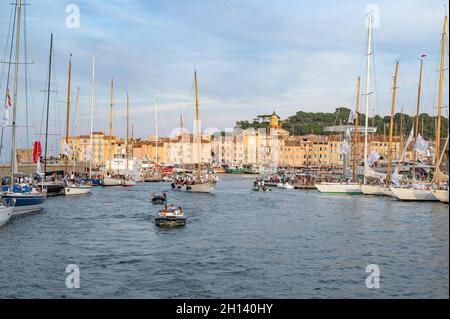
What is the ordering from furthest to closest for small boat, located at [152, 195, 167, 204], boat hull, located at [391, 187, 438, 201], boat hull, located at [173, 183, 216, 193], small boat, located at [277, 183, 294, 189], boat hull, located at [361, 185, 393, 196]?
small boat, located at [277, 183, 294, 189] < boat hull, located at [173, 183, 216, 193] < boat hull, located at [361, 185, 393, 196] < small boat, located at [152, 195, 167, 204] < boat hull, located at [391, 187, 438, 201]

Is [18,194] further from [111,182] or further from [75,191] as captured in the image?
[111,182]

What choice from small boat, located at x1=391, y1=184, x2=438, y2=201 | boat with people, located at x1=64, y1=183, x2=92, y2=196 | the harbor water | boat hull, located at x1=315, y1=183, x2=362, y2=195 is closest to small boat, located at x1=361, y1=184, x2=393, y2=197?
boat hull, located at x1=315, y1=183, x2=362, y2=195

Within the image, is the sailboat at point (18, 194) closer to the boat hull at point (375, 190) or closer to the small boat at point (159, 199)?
the small boat at point (159, 199)

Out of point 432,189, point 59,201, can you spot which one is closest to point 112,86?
point 59,201

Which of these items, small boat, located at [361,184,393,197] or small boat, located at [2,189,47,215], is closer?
small boat, located at [2,189,47,215]

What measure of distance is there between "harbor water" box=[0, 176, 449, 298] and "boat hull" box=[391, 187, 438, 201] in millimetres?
3993

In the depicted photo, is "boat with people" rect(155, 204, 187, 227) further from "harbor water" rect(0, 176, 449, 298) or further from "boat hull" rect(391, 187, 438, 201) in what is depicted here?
"boat hull" rect(391, 187, 438, 201)

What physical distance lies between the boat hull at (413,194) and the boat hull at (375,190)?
8.02 meters

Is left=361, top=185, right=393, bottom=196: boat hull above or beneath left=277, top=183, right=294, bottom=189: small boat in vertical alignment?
above

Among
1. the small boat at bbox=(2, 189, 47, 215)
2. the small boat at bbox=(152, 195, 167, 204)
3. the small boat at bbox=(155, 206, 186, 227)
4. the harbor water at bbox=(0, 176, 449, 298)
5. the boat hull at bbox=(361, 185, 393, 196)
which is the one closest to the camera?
the harbor water at bbox=(0, 176, 449, 298)

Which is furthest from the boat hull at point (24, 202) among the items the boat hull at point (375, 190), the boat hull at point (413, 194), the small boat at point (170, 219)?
the boat hull at point (375, 190)

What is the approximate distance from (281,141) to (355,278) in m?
166

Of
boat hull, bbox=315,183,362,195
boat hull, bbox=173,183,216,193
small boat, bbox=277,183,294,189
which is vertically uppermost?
boat hull, bbox=315,183,362,195

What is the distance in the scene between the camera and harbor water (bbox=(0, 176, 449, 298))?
68.3ft
